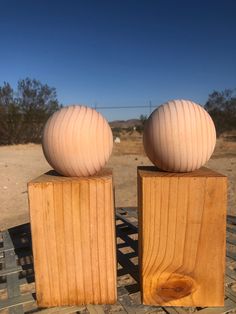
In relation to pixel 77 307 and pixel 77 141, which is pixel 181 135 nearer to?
pixel 77 141

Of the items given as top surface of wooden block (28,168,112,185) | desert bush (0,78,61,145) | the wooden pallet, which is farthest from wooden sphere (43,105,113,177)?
desert bush (0,78,61,145)

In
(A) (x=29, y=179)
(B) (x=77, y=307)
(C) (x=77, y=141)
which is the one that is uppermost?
(C) (x=77, y=141)

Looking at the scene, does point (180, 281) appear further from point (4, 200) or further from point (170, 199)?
point (4, 200)

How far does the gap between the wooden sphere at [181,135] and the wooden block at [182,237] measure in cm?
9

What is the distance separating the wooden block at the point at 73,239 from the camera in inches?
76.1

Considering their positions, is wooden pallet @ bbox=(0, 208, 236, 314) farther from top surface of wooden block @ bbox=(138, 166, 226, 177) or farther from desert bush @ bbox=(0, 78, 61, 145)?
desert bush @ bbox=(0, 78, 61, 145)

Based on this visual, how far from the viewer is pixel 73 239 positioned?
1.99 m

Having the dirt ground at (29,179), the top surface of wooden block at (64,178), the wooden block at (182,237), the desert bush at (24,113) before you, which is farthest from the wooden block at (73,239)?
the desert bush at (24,113)

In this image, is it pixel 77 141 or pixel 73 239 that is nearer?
pixel 77 141

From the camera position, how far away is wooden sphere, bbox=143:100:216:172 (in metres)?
1.85

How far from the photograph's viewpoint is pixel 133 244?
3.01 meters

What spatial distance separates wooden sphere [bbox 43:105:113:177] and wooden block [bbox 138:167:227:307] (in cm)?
28

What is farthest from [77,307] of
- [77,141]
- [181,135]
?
[181,135]

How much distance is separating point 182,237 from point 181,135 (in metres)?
0.58
